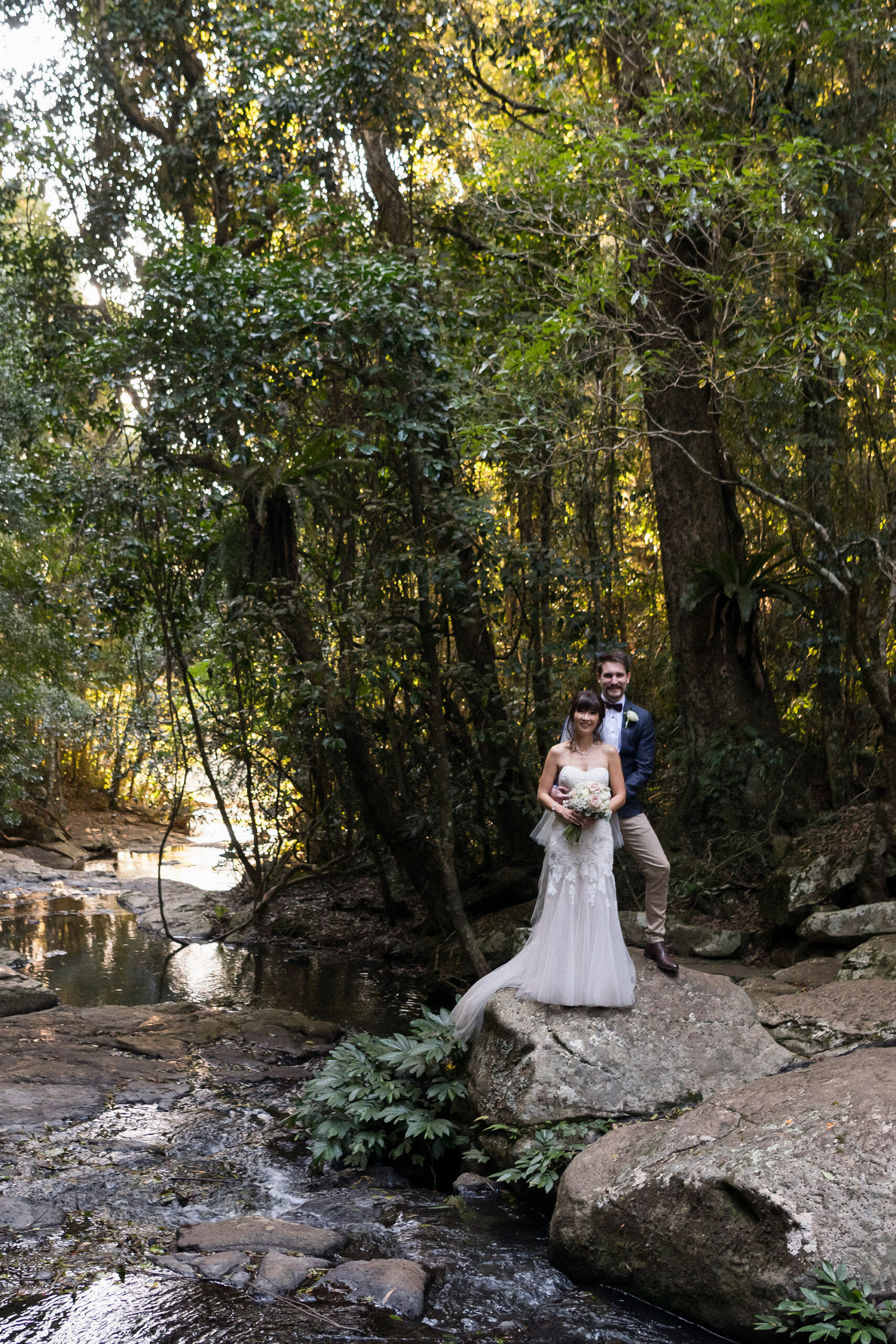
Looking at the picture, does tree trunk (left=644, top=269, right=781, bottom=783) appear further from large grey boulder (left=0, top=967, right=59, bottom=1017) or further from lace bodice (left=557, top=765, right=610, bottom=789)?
large grey boulder (left=0, top=967, right=59, bottom=1017)

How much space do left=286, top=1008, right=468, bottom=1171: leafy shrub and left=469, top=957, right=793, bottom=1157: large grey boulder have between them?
1.01ft

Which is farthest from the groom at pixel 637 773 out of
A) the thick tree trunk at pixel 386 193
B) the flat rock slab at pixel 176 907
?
the flat rock slab at pixel 176 907

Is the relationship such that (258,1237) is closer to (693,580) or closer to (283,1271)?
(283,1271)

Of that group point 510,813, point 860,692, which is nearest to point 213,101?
point 510,813

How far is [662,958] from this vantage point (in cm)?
656

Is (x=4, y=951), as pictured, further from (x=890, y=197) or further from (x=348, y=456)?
(x=890, y=197)

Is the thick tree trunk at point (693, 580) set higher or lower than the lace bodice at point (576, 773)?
higher

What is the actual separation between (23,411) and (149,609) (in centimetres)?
307

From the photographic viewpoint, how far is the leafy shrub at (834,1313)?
12.4 ft

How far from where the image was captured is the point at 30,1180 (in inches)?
227

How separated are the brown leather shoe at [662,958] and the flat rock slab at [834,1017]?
2.88ft

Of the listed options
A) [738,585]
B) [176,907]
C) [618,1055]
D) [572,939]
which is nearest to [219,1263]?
[618,1055]

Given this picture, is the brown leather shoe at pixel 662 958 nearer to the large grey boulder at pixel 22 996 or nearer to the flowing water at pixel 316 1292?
the flowing water at pixel 316 1292

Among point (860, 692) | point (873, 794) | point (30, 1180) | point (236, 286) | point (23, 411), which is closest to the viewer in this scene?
point (30, 1180)
